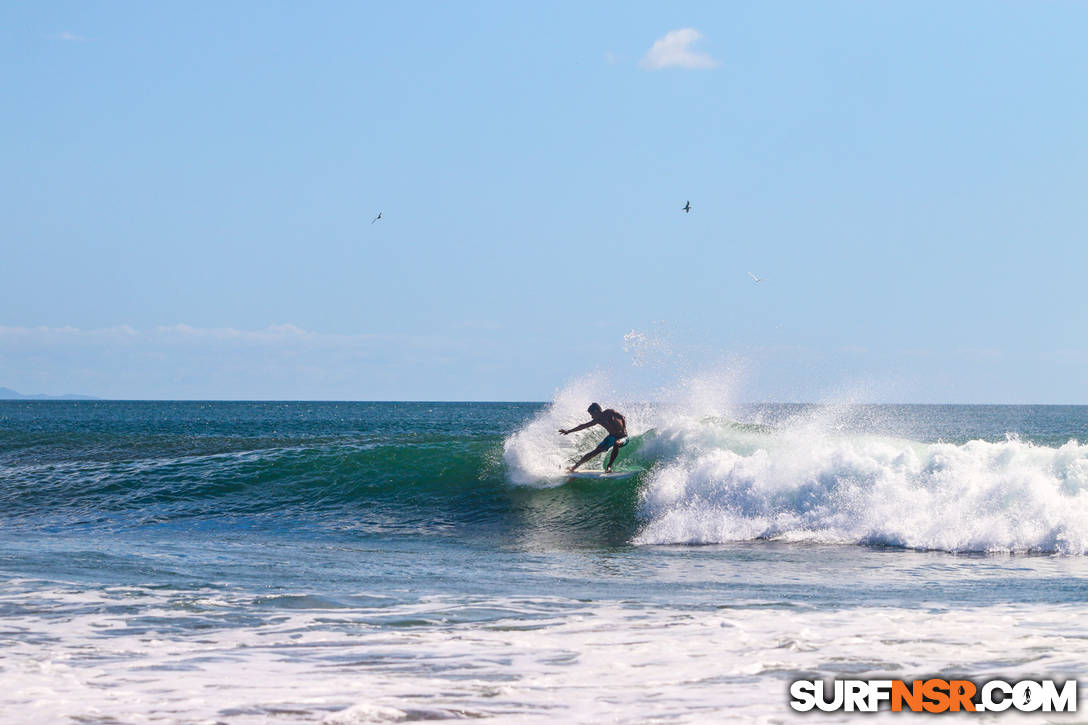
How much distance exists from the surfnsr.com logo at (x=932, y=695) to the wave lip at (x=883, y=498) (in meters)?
7.57

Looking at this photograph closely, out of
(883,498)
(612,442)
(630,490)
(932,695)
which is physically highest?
(612,442)

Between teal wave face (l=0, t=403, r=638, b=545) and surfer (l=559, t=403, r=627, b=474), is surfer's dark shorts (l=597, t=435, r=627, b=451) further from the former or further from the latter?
teal wave face (l=0, t=403, r=638, b=545)

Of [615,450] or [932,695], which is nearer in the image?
[932,695]

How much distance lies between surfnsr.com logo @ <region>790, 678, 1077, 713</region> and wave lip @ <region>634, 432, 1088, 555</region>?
757 centimetres

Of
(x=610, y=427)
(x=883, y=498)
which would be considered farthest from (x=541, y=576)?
(x=610, y=427)

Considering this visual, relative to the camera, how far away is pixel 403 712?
5.36m

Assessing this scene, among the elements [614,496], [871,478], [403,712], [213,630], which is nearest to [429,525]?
[614,496]

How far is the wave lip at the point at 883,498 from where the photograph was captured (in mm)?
13250

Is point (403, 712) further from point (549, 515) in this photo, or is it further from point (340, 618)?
point (549, 515)

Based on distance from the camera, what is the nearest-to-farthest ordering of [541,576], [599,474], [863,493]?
1. [541,576]
2. [863,493]
3. [599,474]

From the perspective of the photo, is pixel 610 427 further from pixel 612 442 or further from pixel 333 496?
pixel 333 496

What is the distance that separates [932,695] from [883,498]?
9198 mm

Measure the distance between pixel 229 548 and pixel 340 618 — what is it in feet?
19.0

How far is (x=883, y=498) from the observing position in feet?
47.5
